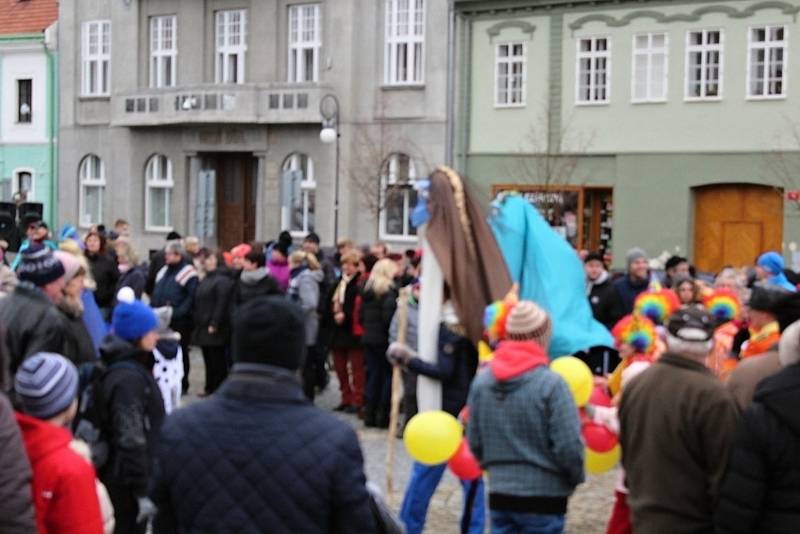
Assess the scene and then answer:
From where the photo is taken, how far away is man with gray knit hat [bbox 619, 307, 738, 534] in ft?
18.9

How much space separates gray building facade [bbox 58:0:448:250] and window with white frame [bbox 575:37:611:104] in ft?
12.1

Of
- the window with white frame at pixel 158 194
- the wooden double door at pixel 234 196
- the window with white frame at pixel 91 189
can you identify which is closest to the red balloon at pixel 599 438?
the wooden double door at pixel 234 196

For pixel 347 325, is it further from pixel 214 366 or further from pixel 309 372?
pixel 214 366

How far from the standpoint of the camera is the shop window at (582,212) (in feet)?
102

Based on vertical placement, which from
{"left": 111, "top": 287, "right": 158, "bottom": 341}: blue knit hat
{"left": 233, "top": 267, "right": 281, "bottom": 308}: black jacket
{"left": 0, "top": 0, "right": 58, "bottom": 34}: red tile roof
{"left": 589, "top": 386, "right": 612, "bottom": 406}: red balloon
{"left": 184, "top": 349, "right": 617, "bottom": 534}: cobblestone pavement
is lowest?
{"left": 184, "top": 349, "right": 617, "bottom": 534}: cobblestone pavement

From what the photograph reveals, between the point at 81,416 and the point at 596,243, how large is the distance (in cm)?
2538

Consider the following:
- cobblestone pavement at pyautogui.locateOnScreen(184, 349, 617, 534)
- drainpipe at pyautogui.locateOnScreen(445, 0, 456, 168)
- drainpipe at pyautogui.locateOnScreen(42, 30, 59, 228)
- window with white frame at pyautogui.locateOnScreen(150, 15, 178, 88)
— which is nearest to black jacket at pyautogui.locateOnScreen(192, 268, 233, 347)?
cobblestone pavement at pyautogui.locateOnScreen(184, 349, 617, 534)

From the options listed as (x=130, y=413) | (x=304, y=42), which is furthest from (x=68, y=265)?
(x=304, y=42)

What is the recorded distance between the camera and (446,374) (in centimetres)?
829

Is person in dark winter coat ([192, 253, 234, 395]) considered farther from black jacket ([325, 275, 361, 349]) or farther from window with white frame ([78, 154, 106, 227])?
window with white frame ([78, 154, 106, 227])

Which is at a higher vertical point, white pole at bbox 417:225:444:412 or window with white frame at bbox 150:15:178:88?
window with white frame at bbox 150:15:178:88

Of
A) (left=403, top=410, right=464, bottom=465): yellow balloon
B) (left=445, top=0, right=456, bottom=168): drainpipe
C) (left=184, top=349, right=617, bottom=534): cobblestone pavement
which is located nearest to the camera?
(left=403, top=410, right=464, bottom=465): yellow balloon

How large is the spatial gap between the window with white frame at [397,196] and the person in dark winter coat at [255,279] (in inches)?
779

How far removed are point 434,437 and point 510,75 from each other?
26.0m
